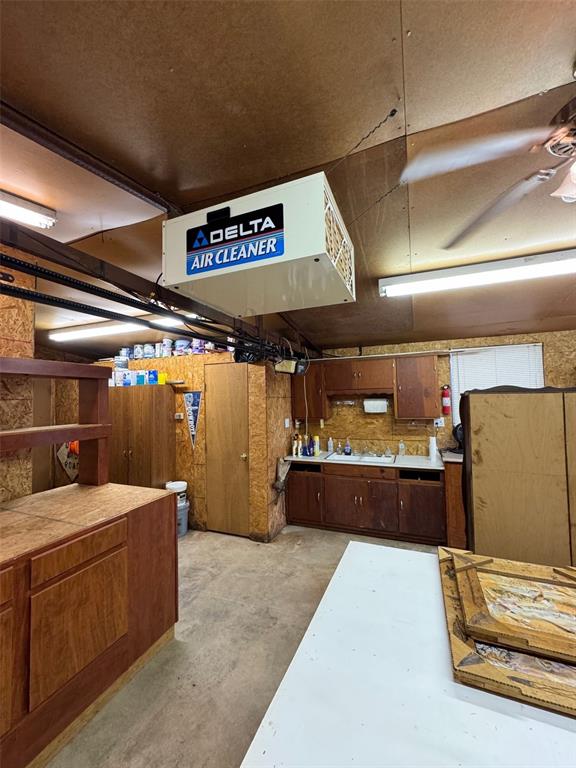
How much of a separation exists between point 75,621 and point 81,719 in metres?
0.55

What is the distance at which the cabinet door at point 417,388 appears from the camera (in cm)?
411

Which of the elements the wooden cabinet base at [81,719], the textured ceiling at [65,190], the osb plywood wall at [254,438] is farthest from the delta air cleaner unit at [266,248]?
the osb plywood wall at [254,438]

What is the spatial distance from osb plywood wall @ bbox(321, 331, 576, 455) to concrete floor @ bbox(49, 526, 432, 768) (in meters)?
1.88

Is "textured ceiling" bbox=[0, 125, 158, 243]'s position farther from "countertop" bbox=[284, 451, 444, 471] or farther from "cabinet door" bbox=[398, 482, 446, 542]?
"cabinet door" bbox=[398, 482, 446, 542]

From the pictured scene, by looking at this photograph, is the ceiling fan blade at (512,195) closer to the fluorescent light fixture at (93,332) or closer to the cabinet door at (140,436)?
the fluorescent light fixture at (93,332)

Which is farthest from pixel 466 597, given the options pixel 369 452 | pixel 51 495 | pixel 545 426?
pixel 369 452

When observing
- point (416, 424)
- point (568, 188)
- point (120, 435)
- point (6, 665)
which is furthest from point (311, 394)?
point (6, 665)

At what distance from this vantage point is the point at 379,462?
4074mm

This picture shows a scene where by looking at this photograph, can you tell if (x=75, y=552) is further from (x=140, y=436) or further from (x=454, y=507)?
(x=454, y=507)

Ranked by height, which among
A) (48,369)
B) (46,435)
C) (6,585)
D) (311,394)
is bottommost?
(6,585)

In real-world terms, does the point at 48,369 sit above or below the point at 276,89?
below

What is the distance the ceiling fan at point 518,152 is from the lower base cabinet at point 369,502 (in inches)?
123

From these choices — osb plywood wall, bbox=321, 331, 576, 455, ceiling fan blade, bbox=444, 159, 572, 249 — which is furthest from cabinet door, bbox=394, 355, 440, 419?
ceiling fan blade, bbox=444, 159, 572, 249

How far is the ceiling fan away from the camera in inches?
48.1
